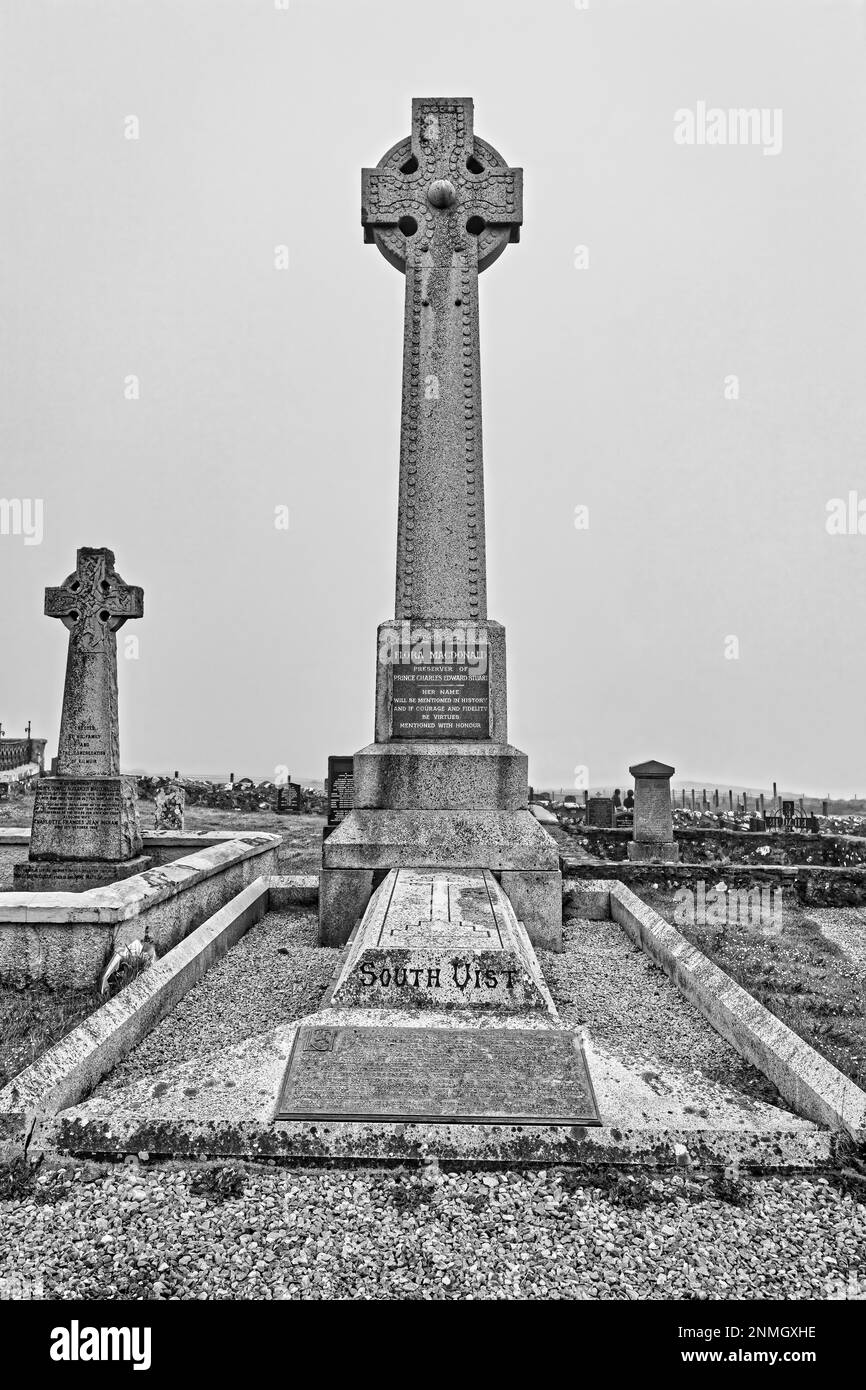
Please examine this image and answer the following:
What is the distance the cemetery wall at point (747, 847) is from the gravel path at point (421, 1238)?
11.0 m

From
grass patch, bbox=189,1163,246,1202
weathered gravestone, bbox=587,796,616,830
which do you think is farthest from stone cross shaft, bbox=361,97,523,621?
weathered gravestone, bbox=587,796,616,830

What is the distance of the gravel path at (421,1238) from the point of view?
2.15 m

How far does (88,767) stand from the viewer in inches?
332

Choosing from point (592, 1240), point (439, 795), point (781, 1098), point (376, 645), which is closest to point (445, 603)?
point (376, 645)

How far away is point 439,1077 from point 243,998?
7.14ft

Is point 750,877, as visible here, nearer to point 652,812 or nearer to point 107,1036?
point 652,812

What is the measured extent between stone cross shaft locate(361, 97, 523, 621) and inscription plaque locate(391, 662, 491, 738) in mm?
609

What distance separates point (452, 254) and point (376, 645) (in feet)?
13.6

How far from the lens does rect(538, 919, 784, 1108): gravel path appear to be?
361cm

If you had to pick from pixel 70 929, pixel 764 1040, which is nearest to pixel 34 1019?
pixel 70 929

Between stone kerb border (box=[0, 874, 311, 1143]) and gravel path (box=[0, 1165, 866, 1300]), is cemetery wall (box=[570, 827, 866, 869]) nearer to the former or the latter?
stone kerb border (box=[0, 874, 311, 1143])

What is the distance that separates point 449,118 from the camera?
25.1ft

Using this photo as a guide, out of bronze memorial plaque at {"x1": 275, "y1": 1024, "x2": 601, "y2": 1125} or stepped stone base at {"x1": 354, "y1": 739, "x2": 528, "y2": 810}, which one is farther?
stepped stone base at {"x1": 354, "y1": 739, "x2": 528, "y2": 810}

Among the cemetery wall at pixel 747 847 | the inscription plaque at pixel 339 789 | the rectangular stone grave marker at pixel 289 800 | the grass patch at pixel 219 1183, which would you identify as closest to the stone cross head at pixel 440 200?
the inscription plaque at pixel 339 789
